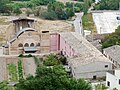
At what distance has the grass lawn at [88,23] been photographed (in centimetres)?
2220

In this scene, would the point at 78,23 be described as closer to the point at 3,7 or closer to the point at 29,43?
the point at 3,7

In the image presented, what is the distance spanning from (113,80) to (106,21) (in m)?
13.4

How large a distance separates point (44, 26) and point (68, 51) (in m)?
9.21

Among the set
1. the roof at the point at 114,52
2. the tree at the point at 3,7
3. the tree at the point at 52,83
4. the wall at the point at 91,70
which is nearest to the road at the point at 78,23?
the tree at the point at 3,7

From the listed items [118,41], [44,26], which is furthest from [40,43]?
[44,26]

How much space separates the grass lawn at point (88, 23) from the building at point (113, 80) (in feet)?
35.4

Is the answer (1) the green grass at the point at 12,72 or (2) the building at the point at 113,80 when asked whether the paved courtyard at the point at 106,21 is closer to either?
(1) the green grass at the point at 12,72

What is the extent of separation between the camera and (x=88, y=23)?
23625mm

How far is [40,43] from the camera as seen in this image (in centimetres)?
1600

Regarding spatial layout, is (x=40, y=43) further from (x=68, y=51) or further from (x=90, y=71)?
(x=90, y=71)

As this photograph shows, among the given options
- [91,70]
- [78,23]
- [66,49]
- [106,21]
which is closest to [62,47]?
[66,49]

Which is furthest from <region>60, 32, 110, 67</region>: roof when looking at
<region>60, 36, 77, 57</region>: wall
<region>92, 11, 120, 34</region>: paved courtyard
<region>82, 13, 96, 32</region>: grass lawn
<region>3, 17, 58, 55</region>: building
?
<region>82, 13, 96, 32</region>: grass lawn

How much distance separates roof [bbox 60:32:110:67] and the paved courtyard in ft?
19.5

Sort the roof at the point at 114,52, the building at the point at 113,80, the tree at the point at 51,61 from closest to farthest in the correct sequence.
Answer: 1. the building at the point at 113,80
2. the roof at the point at 114,52
3. the tree at the point at 51,61
